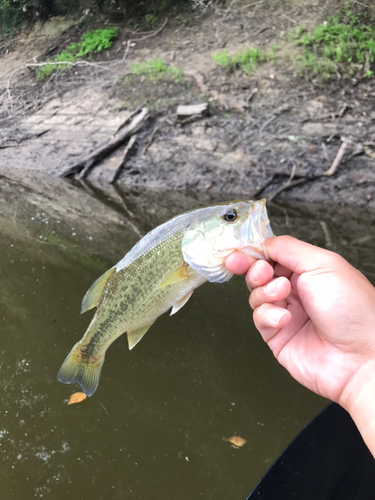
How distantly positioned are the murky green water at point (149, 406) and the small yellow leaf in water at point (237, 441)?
0.04 meters

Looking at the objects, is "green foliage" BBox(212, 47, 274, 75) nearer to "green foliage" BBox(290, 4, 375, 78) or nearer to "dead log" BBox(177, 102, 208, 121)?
"green foliage" BBox(290, 4, 375, 78)

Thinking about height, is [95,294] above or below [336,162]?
above

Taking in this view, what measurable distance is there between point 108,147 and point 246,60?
13.3ft

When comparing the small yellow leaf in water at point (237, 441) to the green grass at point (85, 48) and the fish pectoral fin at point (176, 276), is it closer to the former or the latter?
the fish pectoral fin at point (176, 276)

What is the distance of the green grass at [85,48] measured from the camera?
490 inches

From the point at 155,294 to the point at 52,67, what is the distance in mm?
13159

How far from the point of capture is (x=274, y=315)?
1.66 meters

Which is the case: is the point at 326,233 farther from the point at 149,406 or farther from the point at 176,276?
the point at 176,276

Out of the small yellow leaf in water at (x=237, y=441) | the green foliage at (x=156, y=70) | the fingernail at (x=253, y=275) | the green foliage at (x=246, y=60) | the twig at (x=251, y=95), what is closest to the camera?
the fingernail at (x=253, y=275)

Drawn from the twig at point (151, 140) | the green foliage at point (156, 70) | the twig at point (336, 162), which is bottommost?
the twig at point (336, 162)

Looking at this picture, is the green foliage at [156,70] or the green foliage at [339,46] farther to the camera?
the green foliage at [156,70]

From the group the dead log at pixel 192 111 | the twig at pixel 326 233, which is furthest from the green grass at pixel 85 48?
the twig at pixel 326 233

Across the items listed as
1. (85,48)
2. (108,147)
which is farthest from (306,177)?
(85,48)

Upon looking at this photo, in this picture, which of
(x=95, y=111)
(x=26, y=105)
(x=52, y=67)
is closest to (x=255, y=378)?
(x=95, y=111)
